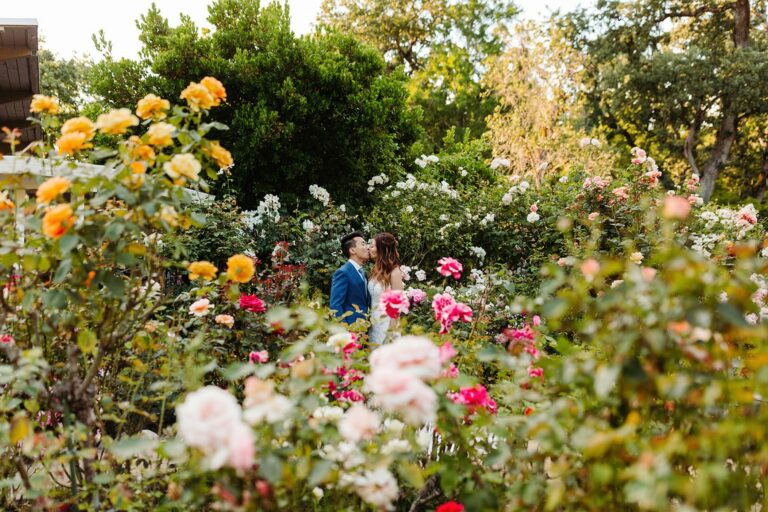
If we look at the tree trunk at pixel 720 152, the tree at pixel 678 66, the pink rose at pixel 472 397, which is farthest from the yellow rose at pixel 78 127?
the tree trunk at pixel 720 152

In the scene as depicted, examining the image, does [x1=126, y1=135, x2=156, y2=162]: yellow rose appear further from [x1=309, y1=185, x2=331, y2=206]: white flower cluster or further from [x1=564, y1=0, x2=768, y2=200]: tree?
[x1=564, y1=0, x2=768, y2=200]: tree

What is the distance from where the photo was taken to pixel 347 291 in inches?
171

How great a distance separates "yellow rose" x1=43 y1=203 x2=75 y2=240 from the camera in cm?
146

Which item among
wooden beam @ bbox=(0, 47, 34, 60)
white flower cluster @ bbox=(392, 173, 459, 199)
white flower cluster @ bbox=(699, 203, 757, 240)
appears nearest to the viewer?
white flower cluster @ bbox=(699, 203, 757, 240)

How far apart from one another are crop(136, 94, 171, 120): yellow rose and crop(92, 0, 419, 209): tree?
4.69 meters

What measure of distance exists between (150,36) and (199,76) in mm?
1004

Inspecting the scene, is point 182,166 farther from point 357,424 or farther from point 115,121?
point 357,424

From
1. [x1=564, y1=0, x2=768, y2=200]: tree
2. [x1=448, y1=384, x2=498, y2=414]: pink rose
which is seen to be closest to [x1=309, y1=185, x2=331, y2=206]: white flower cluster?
[x1=448, y1=384, x2=498, y2=414]: pink rose

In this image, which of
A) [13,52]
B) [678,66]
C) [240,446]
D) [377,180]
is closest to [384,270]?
[377,180]

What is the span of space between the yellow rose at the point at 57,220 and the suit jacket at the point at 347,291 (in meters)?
2.83

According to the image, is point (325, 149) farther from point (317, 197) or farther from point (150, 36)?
point (150, 36)

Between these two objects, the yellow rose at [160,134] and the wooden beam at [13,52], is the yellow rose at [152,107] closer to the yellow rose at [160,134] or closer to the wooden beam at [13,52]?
the yellow rose at [160,134]

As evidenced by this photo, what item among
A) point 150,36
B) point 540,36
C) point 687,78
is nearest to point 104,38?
point 150,36

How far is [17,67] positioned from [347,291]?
221 inches
